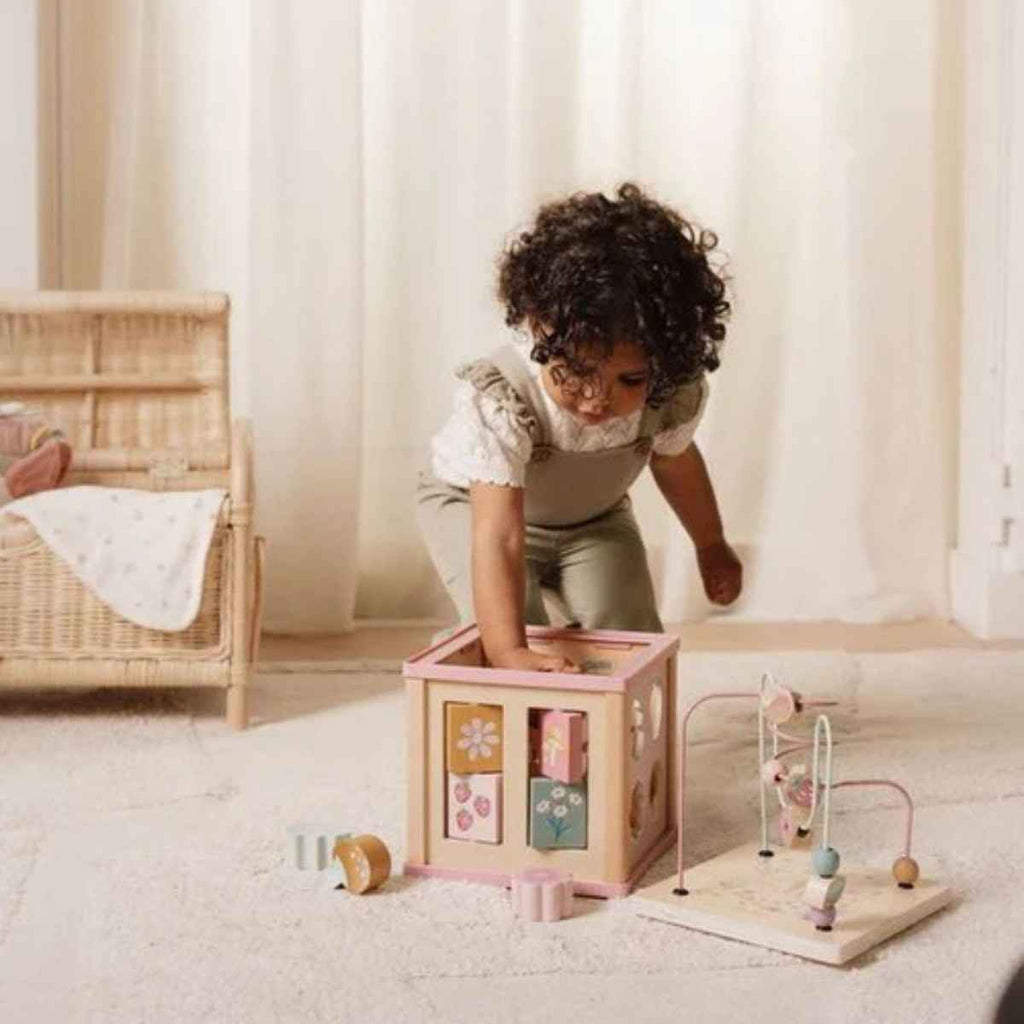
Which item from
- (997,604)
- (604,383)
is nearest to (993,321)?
(997,604)

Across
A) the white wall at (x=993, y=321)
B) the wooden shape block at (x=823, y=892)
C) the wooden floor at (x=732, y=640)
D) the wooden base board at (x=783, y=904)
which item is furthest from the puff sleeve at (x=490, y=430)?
the white wall at (x=993, y=321)

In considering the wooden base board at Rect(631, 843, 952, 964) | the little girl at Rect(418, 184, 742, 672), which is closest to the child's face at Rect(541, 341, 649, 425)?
the little girl at Rect(418, 184, 742, 672)

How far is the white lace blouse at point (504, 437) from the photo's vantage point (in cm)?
202

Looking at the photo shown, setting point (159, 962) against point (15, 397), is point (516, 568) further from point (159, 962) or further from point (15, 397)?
point (15, 397)

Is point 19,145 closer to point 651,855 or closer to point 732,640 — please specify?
point 732,640

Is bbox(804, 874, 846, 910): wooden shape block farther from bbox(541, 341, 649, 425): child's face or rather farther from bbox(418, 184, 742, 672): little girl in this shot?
bbox(541, 341, 649, 425): child's face

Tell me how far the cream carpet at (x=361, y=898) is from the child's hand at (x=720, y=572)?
164 millimetres

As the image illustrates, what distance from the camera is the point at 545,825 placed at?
1754 millimetres

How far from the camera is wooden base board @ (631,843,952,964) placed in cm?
158

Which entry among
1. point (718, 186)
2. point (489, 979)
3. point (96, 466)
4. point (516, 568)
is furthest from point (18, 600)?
point (718, 186)

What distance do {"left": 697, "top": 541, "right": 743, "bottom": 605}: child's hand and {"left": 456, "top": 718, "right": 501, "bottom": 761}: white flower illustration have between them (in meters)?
0.58

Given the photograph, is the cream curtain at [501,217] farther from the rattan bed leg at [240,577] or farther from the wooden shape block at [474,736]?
the wooden shape block at [474,736]

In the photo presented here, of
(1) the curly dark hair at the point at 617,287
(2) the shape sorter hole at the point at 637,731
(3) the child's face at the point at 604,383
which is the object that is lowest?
(2) the shape sorter hole at the point at 637,731

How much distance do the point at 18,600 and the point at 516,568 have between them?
0.68 m
